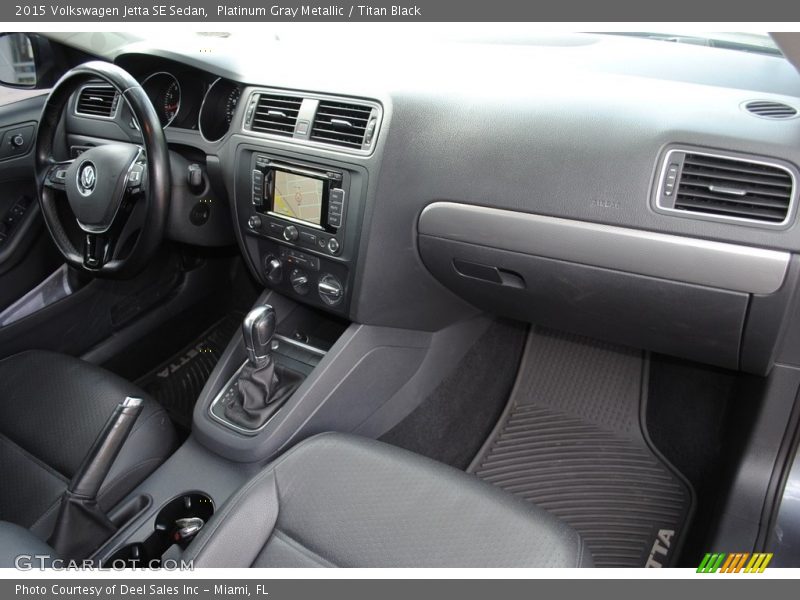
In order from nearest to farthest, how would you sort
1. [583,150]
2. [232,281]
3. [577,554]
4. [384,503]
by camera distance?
[577,554]
[384,503]
[583,150]
[232,281]

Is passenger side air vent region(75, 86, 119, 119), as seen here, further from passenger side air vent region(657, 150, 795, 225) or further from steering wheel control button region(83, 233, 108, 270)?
passenger side air vent region(657, 150, 795, 225)

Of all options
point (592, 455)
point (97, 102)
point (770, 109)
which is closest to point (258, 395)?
point (592, 455)

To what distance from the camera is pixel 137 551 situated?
4.59 feet

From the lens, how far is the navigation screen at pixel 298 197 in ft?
5.21

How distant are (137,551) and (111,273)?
2.12 ft

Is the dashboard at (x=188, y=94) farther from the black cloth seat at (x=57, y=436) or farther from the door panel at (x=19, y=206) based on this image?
the black cloth seat at (x=57, y=436)

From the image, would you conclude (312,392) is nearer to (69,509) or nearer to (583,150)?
(69,509)

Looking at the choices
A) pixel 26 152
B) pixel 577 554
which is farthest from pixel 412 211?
pixel 26 152

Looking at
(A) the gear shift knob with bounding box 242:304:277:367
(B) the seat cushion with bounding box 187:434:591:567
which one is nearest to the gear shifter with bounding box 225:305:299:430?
(A) the gear shift knob with bounding box 242:304:277:367

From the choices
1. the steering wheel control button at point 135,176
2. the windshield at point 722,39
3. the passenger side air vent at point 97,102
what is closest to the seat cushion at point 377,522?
the steering wheel control button at point 135,176

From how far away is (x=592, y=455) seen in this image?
6.12ft

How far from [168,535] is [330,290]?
65cm

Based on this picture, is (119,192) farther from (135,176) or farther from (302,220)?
(302,220)

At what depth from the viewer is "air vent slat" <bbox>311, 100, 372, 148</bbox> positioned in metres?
1.50
